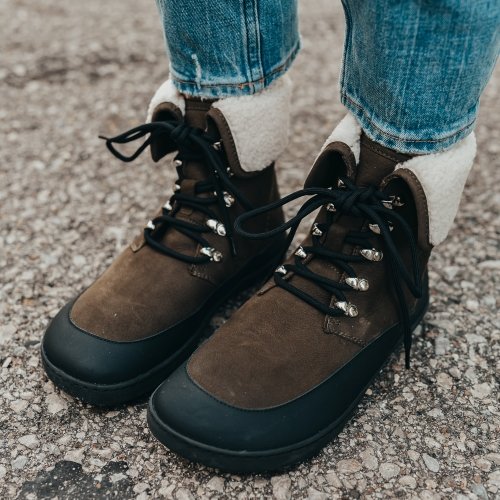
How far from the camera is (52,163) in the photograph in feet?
7.15

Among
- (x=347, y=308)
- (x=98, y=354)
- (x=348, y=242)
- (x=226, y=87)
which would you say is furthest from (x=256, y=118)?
(x=98, y=354)

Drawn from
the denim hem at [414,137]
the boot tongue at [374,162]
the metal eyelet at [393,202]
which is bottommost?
the metal eyelet at [393,202]

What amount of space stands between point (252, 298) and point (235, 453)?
31 cm

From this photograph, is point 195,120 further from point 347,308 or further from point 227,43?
point 347,308

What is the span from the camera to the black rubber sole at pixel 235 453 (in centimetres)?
113

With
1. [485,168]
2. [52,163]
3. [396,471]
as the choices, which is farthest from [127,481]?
[485,168]

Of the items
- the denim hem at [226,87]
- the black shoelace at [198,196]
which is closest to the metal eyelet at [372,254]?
the black shoelace at [198,196]

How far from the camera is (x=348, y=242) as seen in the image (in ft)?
4.10

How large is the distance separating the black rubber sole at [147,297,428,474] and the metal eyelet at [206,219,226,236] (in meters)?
0.38

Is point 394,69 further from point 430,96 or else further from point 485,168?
point 485,168

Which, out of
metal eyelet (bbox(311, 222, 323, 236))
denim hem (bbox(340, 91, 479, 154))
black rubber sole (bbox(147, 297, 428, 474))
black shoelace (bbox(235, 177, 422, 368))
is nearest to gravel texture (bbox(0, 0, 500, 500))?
black rubber sole (bbox(147, 297, 428, 474))

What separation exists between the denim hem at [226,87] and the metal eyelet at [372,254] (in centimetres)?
39

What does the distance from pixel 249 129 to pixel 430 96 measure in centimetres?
40

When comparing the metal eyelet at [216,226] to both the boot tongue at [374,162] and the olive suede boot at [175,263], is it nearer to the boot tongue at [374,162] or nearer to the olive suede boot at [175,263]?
the olive suede boot at [175,263]
